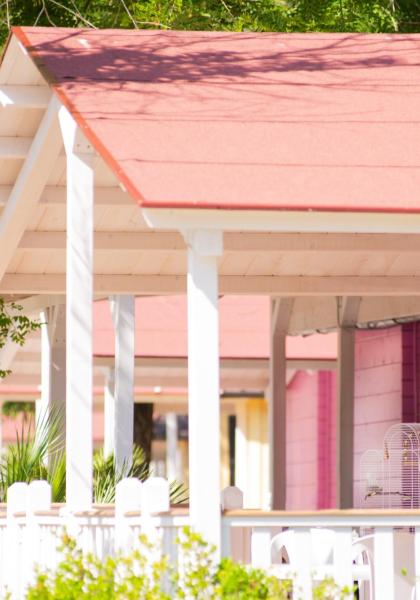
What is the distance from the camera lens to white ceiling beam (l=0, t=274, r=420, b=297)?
12211 mm

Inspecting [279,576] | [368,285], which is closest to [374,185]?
[279,576]

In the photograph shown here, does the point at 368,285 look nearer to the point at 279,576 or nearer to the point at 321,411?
the point at 279,576

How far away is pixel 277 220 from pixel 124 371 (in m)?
6.00

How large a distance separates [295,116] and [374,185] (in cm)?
116

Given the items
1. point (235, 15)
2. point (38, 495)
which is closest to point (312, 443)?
point (235, 15)

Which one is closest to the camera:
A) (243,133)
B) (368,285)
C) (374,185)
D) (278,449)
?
(374,185)

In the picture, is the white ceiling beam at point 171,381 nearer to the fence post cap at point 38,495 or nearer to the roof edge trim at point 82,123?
the roof edge trim at point 82,123

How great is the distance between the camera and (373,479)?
13.4 m

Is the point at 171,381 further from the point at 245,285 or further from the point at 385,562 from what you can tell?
the point at 385,562

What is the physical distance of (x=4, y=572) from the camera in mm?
8781

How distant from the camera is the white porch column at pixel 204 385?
23.2ft

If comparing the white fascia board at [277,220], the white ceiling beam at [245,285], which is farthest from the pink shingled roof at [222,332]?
the white fascia board at [277,220]

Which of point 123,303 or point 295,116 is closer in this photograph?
point 295,116

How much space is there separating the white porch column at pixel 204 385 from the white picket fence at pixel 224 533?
0.15 meters
